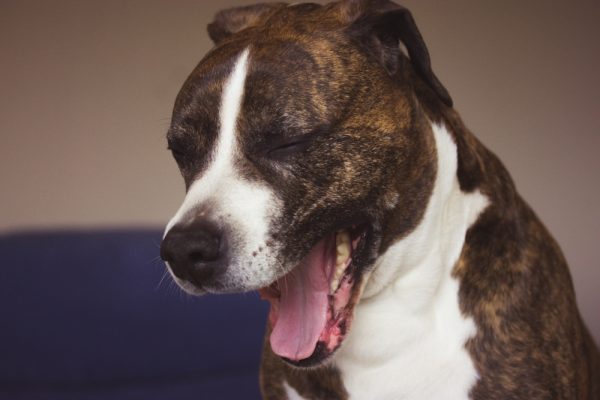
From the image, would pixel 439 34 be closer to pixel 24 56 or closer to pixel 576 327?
pixel 24 56

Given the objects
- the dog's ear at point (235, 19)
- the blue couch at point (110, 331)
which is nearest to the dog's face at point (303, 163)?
the dog's ear at point (235, 19)

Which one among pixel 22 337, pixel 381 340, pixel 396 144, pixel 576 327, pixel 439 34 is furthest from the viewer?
pixel 439 34

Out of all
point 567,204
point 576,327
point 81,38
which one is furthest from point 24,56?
point 576,327

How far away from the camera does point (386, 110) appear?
5.74 ft

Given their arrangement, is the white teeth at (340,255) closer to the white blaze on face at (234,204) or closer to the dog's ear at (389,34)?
the white blaze on face at (234,204)

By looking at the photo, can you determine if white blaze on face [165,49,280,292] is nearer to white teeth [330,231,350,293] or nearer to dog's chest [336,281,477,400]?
white teeth [330,231,350,293]

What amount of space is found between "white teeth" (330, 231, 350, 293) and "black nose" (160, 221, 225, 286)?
0.91ft

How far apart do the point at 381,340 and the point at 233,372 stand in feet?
5.65

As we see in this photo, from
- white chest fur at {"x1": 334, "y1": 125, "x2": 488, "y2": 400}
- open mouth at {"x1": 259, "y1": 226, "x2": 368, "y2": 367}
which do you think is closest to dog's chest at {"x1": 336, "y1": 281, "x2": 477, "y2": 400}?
white chest fur at {"x1": 334, "y1": 125, "x2": 488, "y2": 400}

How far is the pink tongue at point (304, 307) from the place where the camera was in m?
1.73

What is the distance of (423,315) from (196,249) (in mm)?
559

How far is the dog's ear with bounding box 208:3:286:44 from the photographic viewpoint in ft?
6.82

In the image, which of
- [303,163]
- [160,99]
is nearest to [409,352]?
[303,163]

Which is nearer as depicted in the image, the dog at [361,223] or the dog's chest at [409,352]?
the dog at [361,223]
